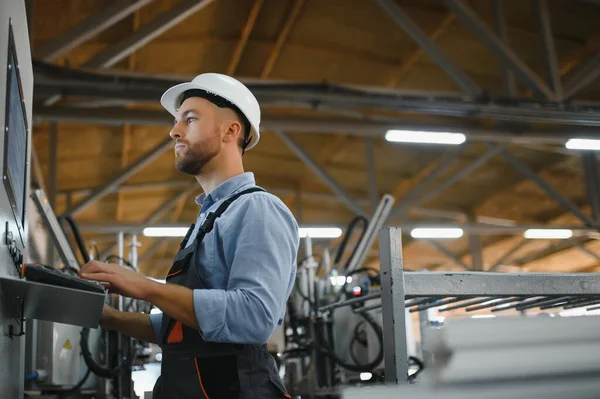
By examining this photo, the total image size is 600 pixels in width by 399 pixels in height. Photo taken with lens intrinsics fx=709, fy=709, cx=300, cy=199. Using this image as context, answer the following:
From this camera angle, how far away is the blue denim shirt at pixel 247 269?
1.56 meters

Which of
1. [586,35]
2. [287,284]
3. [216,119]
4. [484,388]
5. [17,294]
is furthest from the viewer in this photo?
[586,35]

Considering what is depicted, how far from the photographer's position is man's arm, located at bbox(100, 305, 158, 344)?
6.31 feet

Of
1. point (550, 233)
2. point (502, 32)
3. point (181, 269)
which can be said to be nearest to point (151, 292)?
point (181, 269)

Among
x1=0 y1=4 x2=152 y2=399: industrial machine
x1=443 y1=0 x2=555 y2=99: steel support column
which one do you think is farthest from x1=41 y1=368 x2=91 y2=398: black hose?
x1=443 y1=0 x2=555 y2=99: steel support column

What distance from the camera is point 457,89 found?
9.27 m

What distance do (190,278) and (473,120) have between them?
710 centimetres

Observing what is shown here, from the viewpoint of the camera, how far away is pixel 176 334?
168cm

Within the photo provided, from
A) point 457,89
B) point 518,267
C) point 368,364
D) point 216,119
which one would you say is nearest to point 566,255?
point 518,267

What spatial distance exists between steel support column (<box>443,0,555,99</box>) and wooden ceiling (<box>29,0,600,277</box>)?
3.93 ft

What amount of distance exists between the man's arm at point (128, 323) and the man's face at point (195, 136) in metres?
0.43

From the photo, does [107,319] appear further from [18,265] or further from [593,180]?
[593,180]

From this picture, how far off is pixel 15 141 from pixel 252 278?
2.40ft

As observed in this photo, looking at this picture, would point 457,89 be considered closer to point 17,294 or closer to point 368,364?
point 368,364

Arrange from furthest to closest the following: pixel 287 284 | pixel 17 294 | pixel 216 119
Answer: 1. pixel 216 119
2. pixel 287 284
3. pixel 17 294
